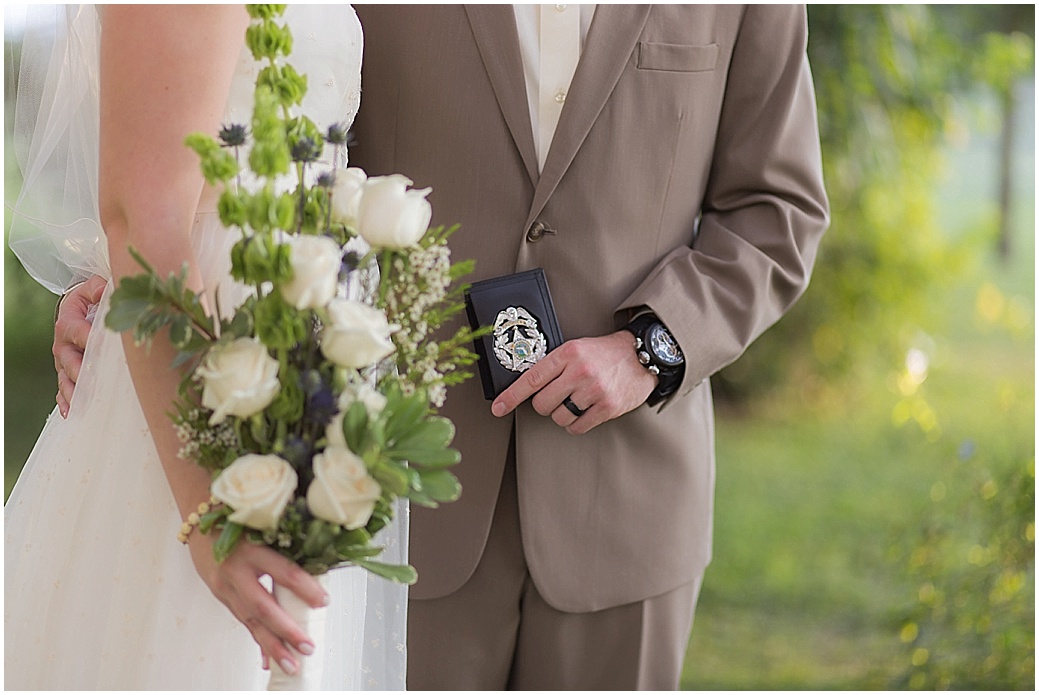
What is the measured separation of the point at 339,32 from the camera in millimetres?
1286

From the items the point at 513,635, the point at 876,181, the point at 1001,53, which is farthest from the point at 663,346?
the point at 1001,53

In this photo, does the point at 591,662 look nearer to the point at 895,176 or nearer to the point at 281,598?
the point at 281,598

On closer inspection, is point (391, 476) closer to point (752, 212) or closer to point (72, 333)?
point (72, 333)

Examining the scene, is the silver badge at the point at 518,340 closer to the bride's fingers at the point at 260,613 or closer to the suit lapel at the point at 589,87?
the suit lapel at the point at 589,87

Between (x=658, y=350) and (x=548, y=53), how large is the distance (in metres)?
0.47

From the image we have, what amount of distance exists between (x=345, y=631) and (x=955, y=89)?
349cm

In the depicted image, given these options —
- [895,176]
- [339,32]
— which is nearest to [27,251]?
[339,32]

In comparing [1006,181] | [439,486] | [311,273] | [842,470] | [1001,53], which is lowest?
[842,470]

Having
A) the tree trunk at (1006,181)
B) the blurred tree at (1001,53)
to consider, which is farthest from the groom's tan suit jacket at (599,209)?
the tree trunk at (1006,181)

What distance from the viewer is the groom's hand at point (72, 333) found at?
1.32 meters

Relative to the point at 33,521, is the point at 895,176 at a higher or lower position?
lower

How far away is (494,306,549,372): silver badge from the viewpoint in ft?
4.70

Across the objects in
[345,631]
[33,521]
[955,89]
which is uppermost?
[33,521]

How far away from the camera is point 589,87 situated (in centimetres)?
146
